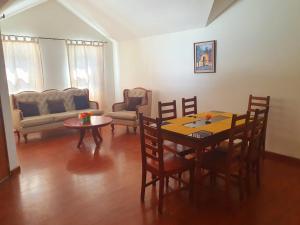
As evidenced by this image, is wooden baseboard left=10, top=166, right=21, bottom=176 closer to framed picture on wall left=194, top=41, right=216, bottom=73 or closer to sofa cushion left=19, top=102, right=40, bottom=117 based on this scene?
sofa cushion left=19, top=102, right=40, bottom=117

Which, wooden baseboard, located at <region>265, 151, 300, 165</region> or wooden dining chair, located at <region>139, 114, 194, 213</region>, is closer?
wooden dining chair, located at <region>139, 114, 194, 213</region>

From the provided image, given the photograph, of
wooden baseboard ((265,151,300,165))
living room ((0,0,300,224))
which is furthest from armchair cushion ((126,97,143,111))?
wooden baseboard ((265,151,300,165))

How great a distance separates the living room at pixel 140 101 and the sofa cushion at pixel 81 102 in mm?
24

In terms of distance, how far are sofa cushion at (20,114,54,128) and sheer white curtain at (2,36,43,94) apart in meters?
0.99

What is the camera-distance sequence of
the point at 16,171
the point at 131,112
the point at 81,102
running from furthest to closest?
the point at 81,102
the point at 131,112
the point at 16,171

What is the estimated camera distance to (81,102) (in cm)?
577

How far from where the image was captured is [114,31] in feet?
19.6

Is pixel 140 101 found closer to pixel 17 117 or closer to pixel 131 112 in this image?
pixel 131 112

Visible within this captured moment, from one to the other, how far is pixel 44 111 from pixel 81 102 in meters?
0.86

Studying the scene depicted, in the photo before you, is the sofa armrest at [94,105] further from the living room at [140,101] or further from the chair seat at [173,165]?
the chair seat at [173,165]

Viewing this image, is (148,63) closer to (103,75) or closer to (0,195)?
(103,75)

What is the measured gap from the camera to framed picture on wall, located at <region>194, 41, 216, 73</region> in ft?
13.9

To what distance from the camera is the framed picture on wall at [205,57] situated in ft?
13.9

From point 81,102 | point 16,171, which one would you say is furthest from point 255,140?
point 81,102
